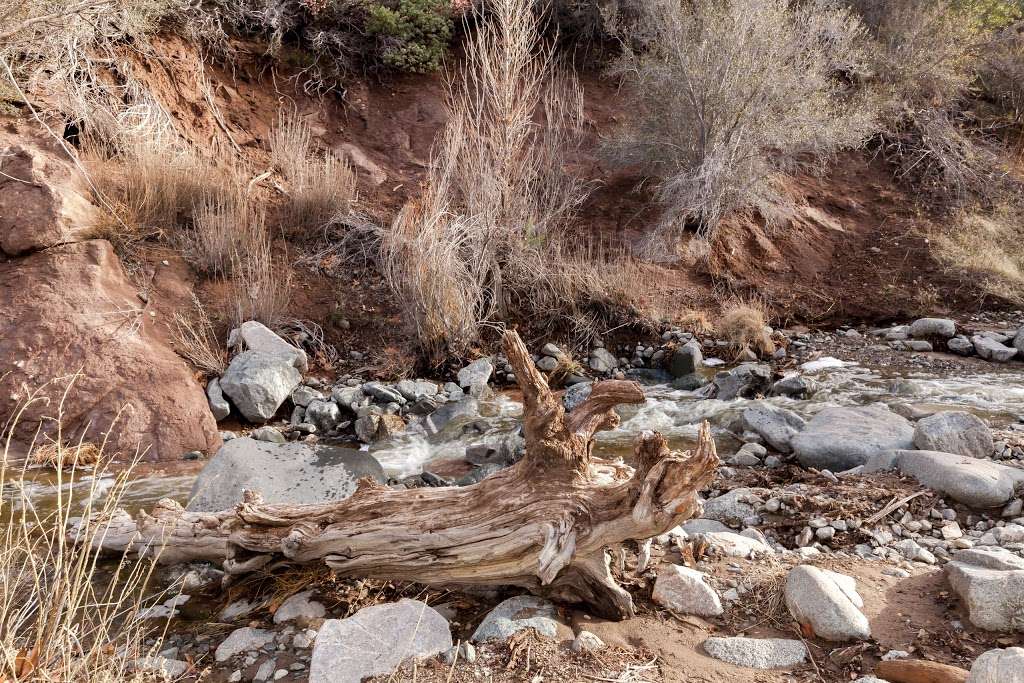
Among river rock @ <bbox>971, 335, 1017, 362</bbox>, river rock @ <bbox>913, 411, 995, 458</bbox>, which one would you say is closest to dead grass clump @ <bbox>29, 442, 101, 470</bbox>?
river rock @ <bbox>913, 411, 995, 458</bbox>

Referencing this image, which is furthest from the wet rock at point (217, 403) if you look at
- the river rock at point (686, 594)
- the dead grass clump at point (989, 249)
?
the dead grass clump at point (989, 249)

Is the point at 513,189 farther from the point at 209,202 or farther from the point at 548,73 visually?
the point at 548,73

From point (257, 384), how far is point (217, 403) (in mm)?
356

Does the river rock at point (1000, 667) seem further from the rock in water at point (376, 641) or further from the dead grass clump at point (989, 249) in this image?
the dead grass clump at point (989, 249)

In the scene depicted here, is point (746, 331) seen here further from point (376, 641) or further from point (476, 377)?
point (376, 641)

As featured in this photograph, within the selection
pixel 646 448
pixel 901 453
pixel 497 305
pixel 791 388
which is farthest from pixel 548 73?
pixel 646 448

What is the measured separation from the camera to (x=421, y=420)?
626cm

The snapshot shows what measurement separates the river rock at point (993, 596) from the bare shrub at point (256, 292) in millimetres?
6053

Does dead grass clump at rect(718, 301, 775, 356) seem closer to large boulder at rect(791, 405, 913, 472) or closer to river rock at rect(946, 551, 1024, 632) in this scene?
large boulder at rect(791, 405, 913, 472)

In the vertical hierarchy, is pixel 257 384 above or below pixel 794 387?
below

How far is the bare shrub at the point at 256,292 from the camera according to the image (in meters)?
6.96

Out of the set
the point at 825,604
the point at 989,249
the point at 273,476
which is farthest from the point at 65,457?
→ the point at 989,249

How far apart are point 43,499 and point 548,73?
33.7 feet

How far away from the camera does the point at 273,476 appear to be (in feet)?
14.0
